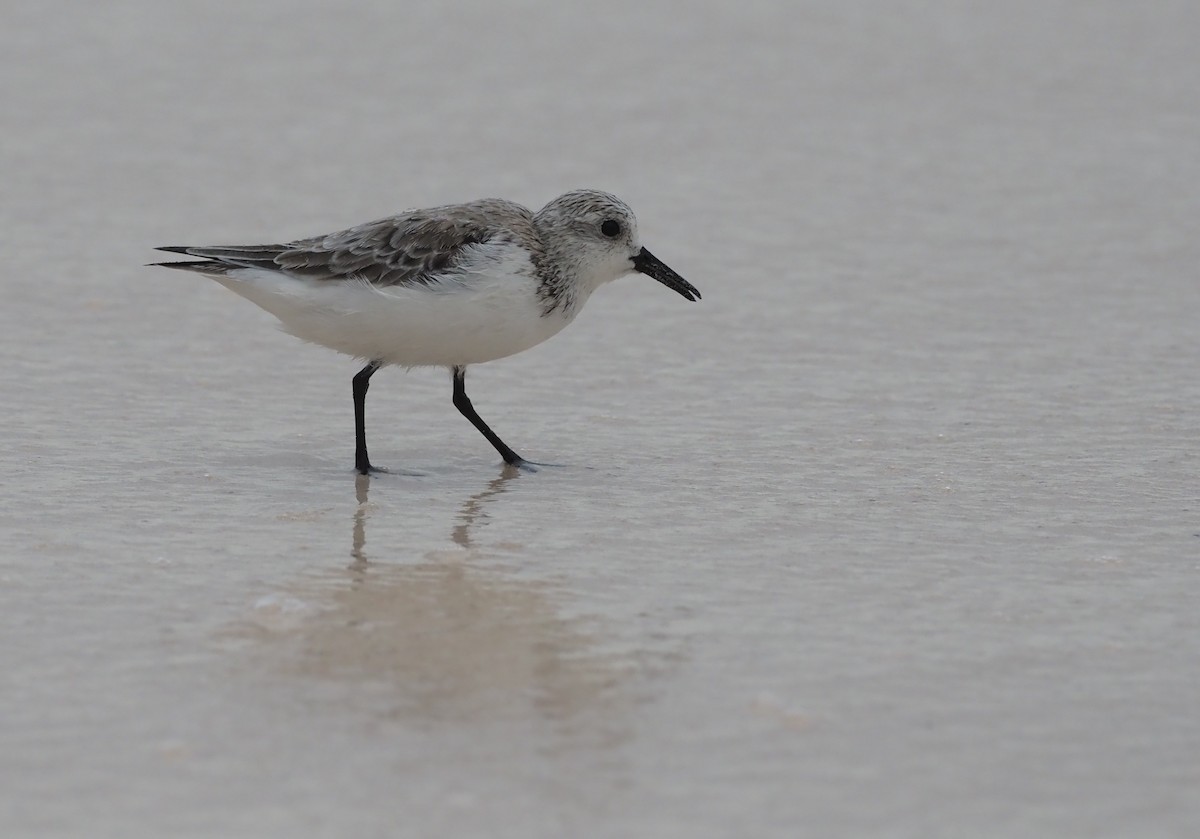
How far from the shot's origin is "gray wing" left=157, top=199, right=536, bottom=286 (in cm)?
717

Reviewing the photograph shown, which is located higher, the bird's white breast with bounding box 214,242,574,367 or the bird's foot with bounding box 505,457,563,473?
the bird's white breast with bounding box 214,242,574,367

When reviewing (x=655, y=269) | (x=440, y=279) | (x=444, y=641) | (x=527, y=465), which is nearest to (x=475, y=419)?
(x=527, y=465)

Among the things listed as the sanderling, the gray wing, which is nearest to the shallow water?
the sanderling

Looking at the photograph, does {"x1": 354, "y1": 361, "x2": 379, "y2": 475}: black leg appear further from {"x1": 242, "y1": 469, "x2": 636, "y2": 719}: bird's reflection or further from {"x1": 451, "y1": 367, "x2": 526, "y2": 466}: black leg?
Result: {"x1": 242, "y1": 469, "x2": 636, "y2": 719}: bird's reflection

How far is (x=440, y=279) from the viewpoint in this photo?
7082 millimetres

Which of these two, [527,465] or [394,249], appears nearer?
[527,465]

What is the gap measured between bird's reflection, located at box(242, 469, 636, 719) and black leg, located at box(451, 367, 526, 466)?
1278 millimetres

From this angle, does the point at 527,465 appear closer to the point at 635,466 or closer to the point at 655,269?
the point at 635,466

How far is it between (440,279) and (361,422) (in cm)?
68

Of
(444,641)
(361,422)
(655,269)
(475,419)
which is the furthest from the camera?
(655,269)

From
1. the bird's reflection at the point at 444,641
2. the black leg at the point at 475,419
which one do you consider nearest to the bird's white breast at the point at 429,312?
the black leg at the point at 475,419

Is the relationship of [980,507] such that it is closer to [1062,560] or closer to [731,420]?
[1062,560]

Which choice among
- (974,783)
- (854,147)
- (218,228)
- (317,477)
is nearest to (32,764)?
(974,783)

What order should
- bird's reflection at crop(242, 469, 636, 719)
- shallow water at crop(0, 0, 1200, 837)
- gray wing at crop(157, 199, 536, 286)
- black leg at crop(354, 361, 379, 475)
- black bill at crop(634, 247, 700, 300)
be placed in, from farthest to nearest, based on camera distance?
black bill at crop(634, 247, 700, 300)
gray wing at crop(157, 199, 536, 286)
black leg at crop(354, 361, 379, 475)
bird's reflection at crop(242, 469, 636, 719)
shallow water at crop(0, 0, 1200, 837)
